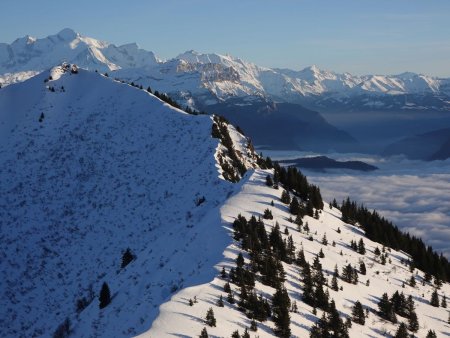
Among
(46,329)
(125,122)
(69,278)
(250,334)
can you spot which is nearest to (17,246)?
(69,278)

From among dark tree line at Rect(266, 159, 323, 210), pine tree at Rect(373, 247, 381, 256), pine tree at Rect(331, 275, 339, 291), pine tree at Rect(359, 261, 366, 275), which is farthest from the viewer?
dark tree line at Rect(266, 159, 323, 210)

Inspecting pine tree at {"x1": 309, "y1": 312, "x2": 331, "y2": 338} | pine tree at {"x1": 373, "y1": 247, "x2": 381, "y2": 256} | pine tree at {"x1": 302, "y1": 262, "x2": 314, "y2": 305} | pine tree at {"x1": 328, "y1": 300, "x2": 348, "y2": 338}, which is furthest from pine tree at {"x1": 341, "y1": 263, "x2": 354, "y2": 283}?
pine tree at {"x1": 373, "y1": 247, "x2": 381, "y2": 256}

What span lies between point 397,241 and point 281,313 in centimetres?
4517

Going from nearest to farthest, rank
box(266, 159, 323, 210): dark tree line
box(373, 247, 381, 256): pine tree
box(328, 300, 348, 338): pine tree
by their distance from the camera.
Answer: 1. box(328, 300, 348, 338): pine tree
2. box(373, 247, 381, 256): pine tree
3. box(266, 159, 323, 210): dark tree line

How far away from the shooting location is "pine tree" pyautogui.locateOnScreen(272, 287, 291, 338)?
33.3 meters

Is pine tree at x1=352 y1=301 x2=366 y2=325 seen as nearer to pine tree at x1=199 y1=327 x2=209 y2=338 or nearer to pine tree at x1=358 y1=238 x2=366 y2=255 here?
pine tree at x1=199 y1=327 x2=209 y2=338

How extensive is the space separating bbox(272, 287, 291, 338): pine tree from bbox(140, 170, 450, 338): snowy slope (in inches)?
24.1

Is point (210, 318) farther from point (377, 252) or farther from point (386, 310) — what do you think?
point (377, 252)

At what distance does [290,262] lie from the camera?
4472 cm

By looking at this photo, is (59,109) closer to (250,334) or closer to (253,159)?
(253,159)

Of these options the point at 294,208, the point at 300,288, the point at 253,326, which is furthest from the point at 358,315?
the point at 294,208

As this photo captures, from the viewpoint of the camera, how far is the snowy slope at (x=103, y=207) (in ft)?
148

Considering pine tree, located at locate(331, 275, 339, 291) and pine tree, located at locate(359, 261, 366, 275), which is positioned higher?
pine tree, located at locate(331, 275, 339, 291)

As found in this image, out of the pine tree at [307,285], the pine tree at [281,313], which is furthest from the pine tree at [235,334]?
the pine tree at [307,285]
